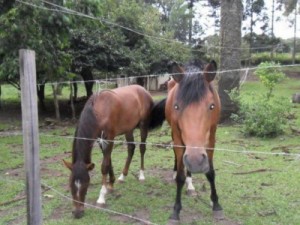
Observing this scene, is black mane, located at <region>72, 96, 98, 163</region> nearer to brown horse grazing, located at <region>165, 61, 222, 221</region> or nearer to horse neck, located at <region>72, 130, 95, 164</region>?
horse neck, located at <region>72, 130, 95, 164</region>

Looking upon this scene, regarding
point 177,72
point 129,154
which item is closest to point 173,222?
point 177,72

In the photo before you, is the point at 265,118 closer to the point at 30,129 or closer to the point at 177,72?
the point at 177,72

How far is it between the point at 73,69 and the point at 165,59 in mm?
3634

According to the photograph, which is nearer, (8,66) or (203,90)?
(203,90)

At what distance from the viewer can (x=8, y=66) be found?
25.8 feet

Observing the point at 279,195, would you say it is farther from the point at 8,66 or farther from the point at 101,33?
the point at 101,33

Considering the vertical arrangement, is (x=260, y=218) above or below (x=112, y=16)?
below

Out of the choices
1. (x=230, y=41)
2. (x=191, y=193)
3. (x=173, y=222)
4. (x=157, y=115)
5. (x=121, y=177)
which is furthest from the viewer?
(x=230, y=41)

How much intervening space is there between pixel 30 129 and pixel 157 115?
3214mm

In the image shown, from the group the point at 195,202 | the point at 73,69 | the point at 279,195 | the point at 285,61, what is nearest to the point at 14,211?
the point at 195,202

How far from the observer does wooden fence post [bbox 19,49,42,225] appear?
284cm

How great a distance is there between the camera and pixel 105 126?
4684 millimetres

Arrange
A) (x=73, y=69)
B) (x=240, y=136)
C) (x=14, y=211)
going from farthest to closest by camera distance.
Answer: (x=73, y=69) < (x=240, y=136) < (x=14, y=211)

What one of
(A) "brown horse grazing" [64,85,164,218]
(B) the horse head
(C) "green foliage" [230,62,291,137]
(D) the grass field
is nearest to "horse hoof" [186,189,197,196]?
(D) the grass field
